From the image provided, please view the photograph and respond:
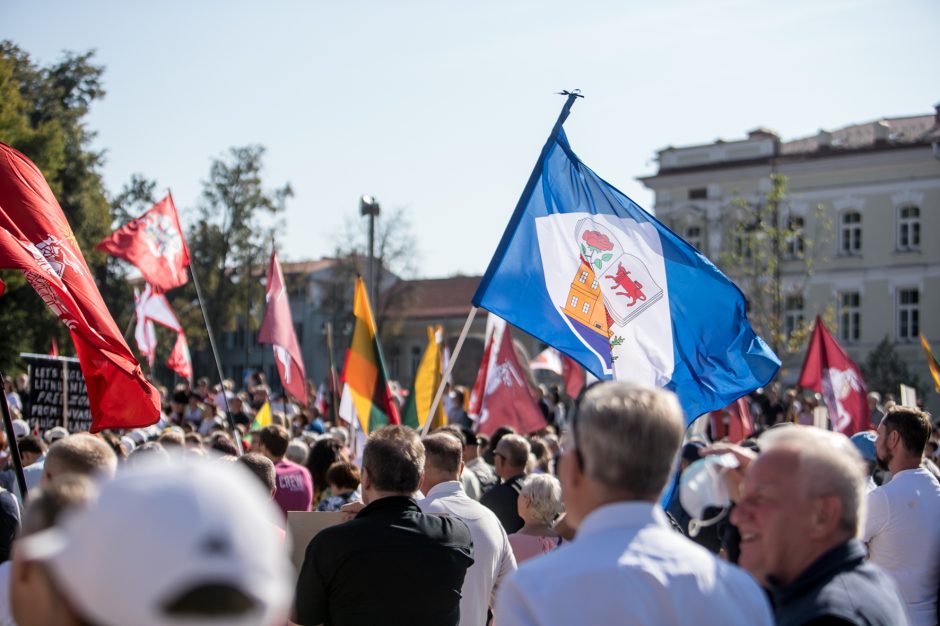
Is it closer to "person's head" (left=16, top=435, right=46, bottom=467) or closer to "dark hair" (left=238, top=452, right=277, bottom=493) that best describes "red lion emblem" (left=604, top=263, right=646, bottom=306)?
"dark hair" (left=238, top=452, right=277, bottom=493)

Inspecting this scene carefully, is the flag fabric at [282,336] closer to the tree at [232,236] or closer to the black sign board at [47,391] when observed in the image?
the black sign board at [47,391]

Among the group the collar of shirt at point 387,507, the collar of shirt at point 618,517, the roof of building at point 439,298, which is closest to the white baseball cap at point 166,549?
the collar of shirt at point 618,517

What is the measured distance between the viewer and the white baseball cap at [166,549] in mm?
1486

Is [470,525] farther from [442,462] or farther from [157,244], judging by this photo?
[157,244]

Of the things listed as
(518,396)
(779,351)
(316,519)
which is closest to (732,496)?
(316,519)

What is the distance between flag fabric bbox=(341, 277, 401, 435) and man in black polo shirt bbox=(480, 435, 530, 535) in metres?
3.49

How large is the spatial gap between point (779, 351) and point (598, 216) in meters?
37.1

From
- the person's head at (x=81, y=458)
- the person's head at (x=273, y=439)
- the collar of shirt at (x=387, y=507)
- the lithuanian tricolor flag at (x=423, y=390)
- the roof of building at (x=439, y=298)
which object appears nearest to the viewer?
the person's head at (x=81, y=458)

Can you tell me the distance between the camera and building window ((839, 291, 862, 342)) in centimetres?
5297

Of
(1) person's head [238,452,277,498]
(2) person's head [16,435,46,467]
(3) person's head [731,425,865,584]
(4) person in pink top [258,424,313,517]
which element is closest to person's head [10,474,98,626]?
(3) person's head [731,425,865,584]

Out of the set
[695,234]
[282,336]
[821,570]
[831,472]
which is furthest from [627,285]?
[695,234]

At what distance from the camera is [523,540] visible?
6359mm

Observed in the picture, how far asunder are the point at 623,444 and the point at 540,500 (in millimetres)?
3763

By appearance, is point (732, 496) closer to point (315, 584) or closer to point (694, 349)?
point (315, 584)
